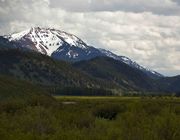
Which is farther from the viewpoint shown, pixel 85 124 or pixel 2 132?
pixel 85 124

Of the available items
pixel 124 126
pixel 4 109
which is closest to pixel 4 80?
pixel 4 109

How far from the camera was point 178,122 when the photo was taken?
139 ft

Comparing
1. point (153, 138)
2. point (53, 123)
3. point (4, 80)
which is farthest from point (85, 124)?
point (4, 80)

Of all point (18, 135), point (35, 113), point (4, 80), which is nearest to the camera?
point (18, 135)

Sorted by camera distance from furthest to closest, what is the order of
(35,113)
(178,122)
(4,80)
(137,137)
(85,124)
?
(4,80), (35,113), (85,124), (178,122), (137,137)

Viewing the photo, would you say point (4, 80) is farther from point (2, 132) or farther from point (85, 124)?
point (2, 132)

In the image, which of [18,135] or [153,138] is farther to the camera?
[153,138]

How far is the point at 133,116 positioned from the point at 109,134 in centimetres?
1063

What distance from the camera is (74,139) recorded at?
34.0m

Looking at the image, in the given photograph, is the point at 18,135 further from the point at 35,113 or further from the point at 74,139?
the point at 35,113

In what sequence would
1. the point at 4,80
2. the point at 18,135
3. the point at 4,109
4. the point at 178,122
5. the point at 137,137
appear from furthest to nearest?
the point at 4,80 < the point at 4,109 < the point at 178,122 < the point at 137,137 < the point at 18,135

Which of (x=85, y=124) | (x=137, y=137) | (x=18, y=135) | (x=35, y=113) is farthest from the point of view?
(x=35, y=113)

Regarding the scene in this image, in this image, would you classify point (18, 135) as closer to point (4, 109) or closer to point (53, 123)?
point (53, 123)

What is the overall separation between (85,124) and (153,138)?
1571 cm
